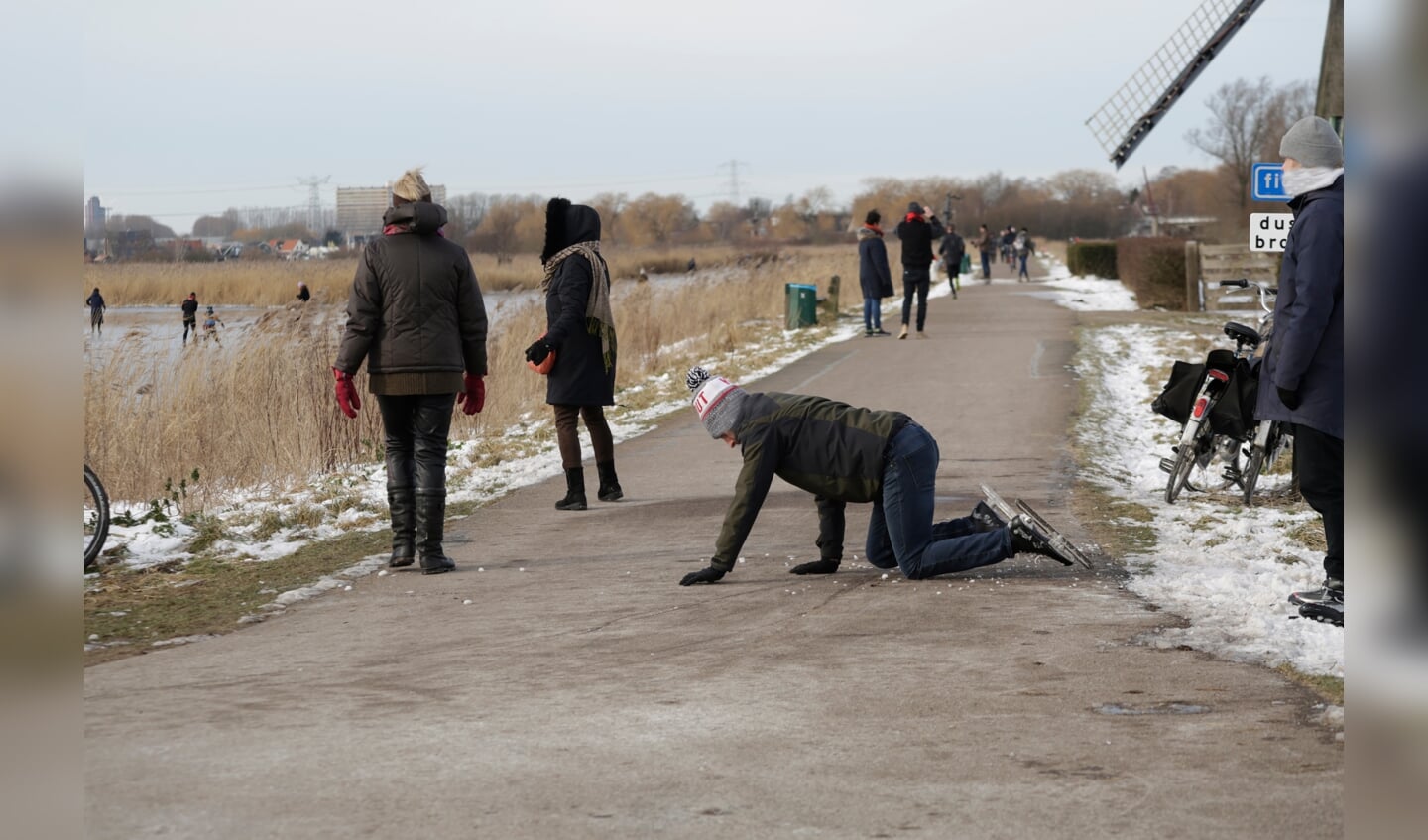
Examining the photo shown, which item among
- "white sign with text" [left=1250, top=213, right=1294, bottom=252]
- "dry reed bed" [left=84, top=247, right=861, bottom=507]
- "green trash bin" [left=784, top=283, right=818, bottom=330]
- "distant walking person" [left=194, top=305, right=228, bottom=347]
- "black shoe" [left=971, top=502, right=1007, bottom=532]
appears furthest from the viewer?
"green trash bin" [left=784, top=283, right=818, bottom=330]

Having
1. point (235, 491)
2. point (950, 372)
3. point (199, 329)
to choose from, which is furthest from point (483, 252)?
point (235, 491)

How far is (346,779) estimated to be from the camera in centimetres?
466

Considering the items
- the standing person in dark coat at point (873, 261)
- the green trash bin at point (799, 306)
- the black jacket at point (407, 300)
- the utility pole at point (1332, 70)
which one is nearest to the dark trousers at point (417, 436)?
the black jacket at point (407, 300)

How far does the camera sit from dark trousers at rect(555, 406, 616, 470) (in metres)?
10.5

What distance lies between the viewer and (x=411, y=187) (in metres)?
8.44

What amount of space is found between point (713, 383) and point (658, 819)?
352 cm

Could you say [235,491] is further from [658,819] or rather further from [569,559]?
[658,819]

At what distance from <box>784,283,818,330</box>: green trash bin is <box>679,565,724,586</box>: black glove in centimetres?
2084

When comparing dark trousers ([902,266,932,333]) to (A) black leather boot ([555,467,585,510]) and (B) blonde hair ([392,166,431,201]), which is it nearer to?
(A) black leather boot ([555,467,585,510])

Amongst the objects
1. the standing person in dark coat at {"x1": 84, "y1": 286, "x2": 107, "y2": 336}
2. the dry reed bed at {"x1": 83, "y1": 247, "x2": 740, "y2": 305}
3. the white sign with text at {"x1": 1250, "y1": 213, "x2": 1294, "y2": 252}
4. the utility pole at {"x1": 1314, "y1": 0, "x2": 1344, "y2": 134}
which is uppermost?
the utility pole at {"x1": 1314, "y1": 0, "x2": 1344, "y2": 134}

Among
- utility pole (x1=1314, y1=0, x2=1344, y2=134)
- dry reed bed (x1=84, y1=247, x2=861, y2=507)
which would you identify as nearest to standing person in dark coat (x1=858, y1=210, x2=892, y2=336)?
dry reed bed (x1=84, y1=247, x2=861, y2=507)

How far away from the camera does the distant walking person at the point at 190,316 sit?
44.3ft

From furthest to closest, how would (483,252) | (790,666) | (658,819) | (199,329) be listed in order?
1. (483,252)
2. (199,329)
3. (790,666)
4. (658,819)

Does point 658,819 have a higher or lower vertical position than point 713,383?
lower
